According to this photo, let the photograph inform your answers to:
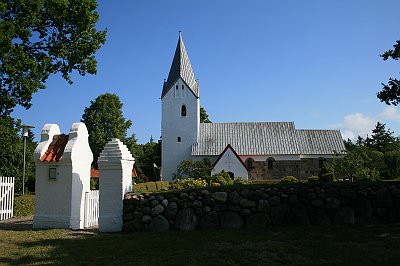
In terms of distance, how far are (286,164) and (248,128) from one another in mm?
5936

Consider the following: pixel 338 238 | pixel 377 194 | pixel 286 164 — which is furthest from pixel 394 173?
pixel 338 238

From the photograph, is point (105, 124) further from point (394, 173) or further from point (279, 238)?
point (279, 238)

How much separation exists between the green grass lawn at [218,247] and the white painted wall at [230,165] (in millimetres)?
27838

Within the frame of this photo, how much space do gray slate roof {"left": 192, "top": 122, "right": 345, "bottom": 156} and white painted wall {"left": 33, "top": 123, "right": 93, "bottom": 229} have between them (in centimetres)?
Result: 3072

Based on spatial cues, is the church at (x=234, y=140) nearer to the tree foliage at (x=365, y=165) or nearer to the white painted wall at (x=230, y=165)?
the white painted wall at (x=230, y=165)

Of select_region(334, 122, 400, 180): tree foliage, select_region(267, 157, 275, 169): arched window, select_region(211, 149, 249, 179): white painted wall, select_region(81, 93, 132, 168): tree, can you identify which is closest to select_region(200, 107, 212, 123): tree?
select_region(81, 93, 132, 168): tree

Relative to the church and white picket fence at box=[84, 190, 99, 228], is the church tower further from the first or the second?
white picket fence at box=[84, 190, 99, 228]

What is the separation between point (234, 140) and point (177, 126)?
21.2 feet

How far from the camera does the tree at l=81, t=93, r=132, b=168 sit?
4397cm

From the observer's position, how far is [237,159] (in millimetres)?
37000

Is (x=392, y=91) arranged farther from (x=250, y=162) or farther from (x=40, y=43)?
(x=250, y=162)

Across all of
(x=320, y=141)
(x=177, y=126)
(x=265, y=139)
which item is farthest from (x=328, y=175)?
(x=177, y=126)

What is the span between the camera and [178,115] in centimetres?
4338

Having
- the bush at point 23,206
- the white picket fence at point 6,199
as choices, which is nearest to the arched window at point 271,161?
the bush at point 23,206
